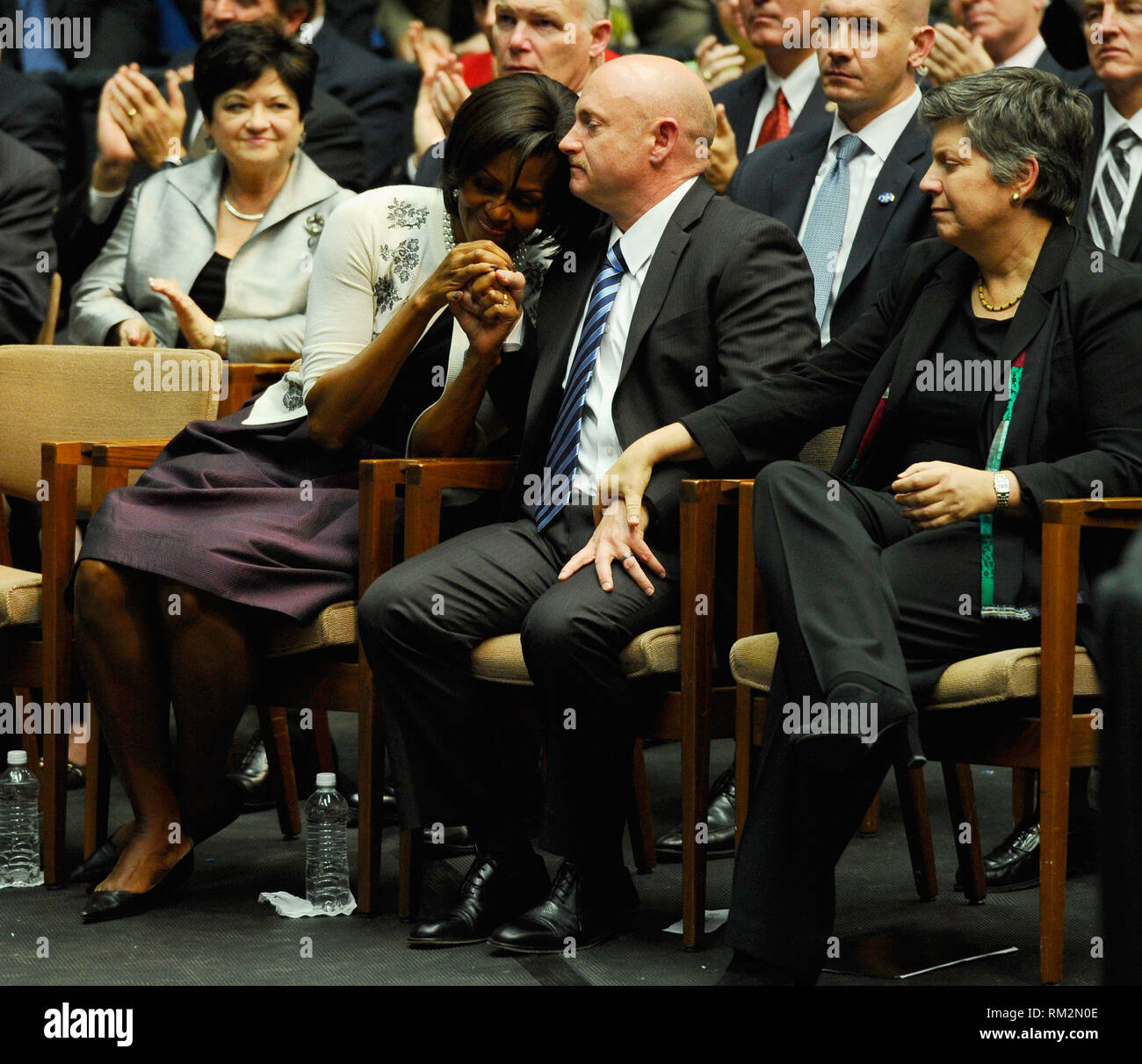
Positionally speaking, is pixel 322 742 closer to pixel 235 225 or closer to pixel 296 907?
pixel 296 907

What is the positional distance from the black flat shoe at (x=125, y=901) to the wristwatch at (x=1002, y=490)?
156cm

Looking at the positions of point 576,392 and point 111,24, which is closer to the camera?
point 576,392

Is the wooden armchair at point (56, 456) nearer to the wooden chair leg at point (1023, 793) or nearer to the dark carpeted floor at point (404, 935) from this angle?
the dark carpeted floor at point (404, 935)

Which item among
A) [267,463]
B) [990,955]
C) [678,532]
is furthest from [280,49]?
[990,955]

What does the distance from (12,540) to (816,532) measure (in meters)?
2.43

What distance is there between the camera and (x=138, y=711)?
2938mm

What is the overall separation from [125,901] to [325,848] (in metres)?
0.36

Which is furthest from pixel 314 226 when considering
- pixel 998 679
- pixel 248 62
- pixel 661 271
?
pixel 998 679

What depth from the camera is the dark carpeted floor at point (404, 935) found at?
2.52 meters

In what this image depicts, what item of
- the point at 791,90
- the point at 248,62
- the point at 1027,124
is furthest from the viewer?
the point at 791,90

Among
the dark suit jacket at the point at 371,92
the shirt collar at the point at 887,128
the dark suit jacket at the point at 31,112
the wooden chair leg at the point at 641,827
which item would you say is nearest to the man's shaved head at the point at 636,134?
the shirt collar at the point at 887,128

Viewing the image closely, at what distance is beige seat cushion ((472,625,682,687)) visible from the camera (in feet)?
8.61

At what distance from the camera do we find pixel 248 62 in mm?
3938

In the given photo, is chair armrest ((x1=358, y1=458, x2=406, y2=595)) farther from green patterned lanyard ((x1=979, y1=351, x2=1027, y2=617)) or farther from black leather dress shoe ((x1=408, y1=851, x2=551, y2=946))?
green patterned lanyard ((x1=979, y1=351, x2=1027, y2=617))
